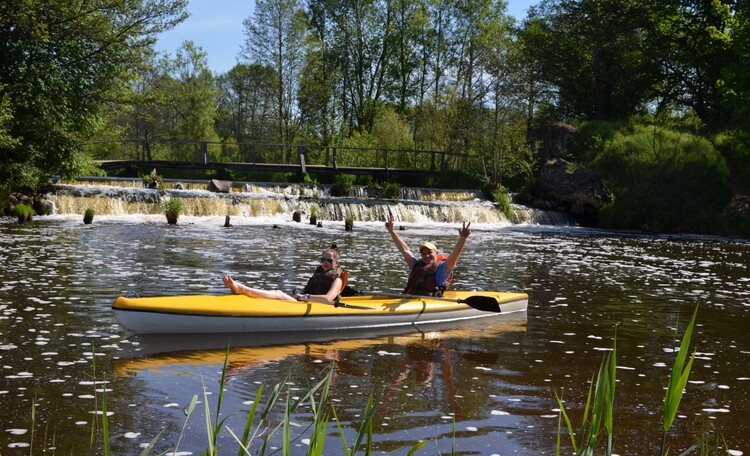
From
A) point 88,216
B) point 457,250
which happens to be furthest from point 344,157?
point 457,250

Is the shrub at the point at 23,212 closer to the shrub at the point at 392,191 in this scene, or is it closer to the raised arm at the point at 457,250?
the shrub at the point at 392,191

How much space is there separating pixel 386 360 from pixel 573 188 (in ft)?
75.6

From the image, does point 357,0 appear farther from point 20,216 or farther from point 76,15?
point 20,216

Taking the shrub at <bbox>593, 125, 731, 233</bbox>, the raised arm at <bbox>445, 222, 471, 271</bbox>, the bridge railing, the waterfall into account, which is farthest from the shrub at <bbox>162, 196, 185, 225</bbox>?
the raised arm at <bbox>445, 222, 471, 271</bbox>

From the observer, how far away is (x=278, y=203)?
89.5 ft

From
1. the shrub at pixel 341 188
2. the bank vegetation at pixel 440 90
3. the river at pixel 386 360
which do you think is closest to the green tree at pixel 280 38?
the bank vegetation at pixel 440 90

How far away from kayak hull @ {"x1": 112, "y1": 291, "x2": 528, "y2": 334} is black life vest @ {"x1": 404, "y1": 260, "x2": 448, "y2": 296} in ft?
0.93

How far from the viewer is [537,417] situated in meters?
5.83

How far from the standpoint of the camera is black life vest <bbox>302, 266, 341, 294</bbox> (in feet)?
29.9

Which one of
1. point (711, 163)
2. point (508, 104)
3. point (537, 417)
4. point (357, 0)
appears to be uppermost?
point (357, 0)

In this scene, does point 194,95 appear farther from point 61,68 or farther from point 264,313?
point 264,313

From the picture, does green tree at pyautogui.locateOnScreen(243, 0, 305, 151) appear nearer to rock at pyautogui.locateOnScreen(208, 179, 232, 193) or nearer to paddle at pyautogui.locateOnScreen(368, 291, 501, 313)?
rock at pyautogui.locateOnScreen(208, 179, 232, 193)

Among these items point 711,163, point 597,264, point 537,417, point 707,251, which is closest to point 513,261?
point 597,264

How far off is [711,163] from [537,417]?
89.2ft
